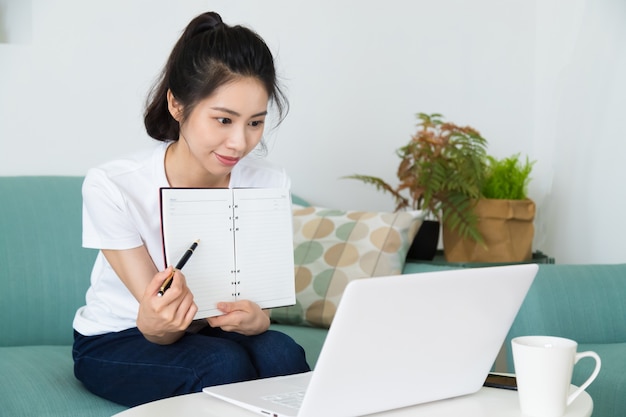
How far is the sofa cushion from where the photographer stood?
4.60 ft

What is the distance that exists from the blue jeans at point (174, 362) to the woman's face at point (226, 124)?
31cm

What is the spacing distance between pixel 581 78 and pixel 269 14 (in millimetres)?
1022

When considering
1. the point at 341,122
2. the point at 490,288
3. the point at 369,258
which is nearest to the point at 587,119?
the point at 341,122

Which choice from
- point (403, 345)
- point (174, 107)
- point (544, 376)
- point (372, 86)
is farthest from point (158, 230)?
point (372, 86)

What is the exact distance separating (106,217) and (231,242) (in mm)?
269

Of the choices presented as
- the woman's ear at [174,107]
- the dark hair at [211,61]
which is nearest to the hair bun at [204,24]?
the dark hair at [211,61]

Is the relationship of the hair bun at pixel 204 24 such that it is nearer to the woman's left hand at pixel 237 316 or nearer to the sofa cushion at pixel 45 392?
the woman's left hand at pixel 237 316

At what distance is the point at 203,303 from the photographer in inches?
48.9

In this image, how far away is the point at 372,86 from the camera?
2.68 m

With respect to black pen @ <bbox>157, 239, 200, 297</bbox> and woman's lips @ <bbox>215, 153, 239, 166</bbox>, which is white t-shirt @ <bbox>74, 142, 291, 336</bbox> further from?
black pen @ <bbox>157, 239, 200, 297</bbox>

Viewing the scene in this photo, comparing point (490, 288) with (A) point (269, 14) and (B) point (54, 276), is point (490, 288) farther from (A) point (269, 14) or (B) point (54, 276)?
(A) point (269, 14)

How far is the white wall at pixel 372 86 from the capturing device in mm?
2172

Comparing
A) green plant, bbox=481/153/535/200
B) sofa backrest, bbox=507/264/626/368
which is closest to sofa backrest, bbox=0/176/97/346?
sofa backrest, bbox=507/264/626/368

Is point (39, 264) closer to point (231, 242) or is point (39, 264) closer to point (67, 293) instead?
point (67, 293)
